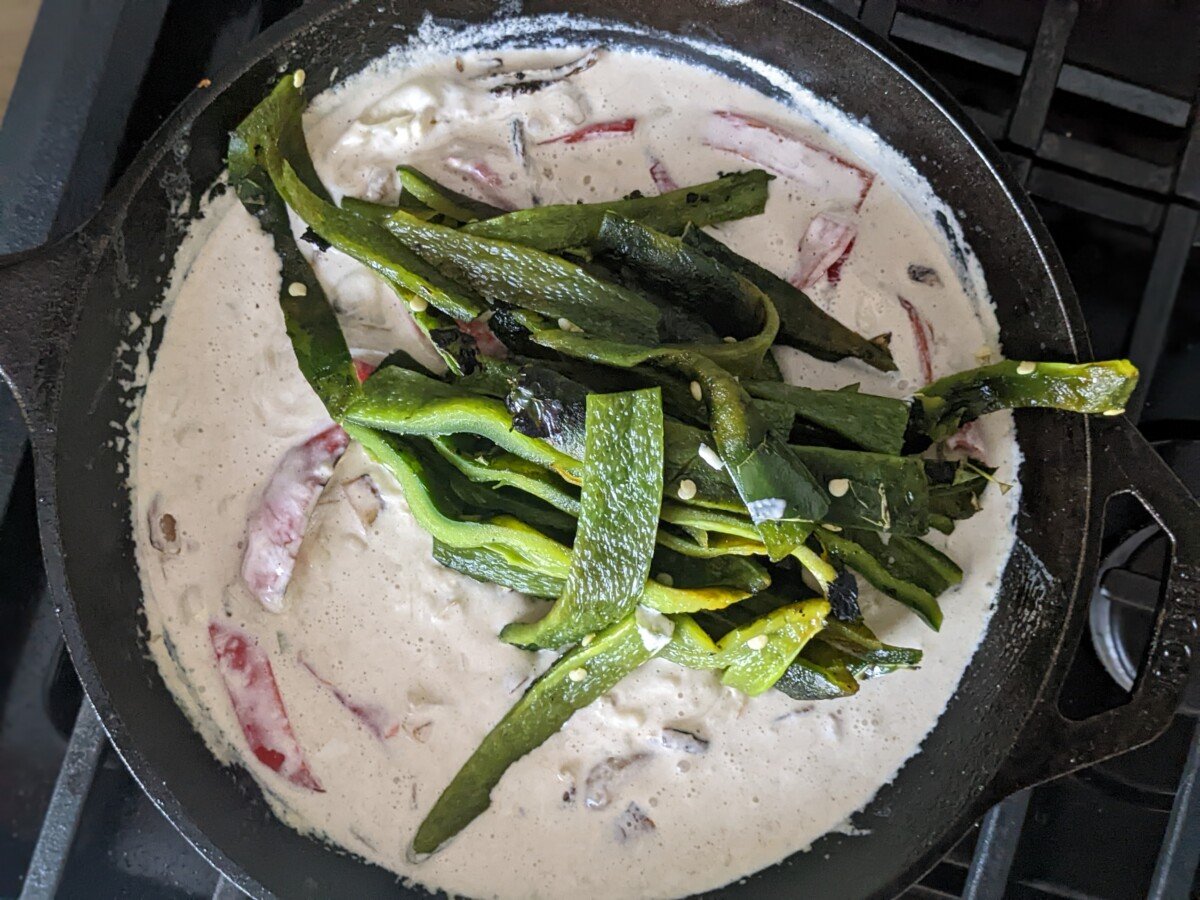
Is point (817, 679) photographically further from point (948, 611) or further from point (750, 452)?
point (750, 452)

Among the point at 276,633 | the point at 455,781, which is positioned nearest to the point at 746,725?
the point at 455,781

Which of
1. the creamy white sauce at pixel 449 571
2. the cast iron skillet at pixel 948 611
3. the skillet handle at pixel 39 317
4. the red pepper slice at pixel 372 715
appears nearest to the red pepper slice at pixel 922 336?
the creamy white sauce at pixel 449 571

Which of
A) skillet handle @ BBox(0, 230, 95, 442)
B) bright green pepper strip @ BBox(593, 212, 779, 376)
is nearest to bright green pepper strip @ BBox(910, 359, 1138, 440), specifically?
bright green pepper strip @ BBox(593, 212, 779, 376)

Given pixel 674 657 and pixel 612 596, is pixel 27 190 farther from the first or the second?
pixel 674 657

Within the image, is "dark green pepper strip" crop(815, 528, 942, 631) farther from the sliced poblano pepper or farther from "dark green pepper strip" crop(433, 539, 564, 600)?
"dark green pepper strip" crop(433, 539, 564, 600)

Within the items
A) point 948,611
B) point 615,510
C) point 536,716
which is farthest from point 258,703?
point 948,611

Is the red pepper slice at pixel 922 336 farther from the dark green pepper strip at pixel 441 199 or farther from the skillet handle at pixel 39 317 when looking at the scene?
the skillet handle at pixel 39 317
